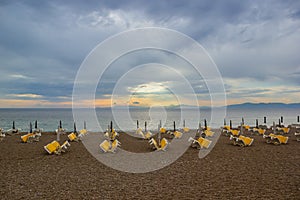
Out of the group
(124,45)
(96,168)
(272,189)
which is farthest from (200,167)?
(124,45)

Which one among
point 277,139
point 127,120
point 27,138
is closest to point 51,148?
point 27,138

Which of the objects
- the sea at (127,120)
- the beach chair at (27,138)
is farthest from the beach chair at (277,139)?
the beach chair at (27,138)

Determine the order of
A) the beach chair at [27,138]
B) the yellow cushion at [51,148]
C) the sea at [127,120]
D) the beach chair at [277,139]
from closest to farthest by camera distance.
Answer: the yellow cushion at [51,148] < the beach chair at [277,139] < the beach chair at [27,138] < the sea at [127,120]

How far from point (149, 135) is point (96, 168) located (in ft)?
35.9

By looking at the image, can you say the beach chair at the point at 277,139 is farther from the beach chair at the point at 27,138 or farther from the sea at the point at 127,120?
the beach chair at the point at 27,138

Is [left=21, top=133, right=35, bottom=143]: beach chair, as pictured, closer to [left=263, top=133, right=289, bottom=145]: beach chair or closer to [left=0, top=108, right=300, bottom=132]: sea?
[left=0, top=108, right=300, bottom=132]: sea

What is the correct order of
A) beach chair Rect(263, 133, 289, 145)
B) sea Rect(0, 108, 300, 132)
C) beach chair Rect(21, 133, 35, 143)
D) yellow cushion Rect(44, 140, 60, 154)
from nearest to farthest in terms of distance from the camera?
1. yellow cushion Rect(44, 140, 60, 154)
2. beach chair Rect(263, 133, 289, 145)
3. beach chair Rect(21, 133, 35, 143)
4. sea Rect(0, 108, 300, 132)

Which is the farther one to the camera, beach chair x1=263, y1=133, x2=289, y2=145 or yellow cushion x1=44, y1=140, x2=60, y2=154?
beach chair x1=263, y1=133, x2=289, y2=145

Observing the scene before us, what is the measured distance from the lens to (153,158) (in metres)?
12.0

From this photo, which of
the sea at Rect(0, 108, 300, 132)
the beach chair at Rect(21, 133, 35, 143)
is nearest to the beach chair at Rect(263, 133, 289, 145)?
the sea at Rect(0, 108, 300, 132)

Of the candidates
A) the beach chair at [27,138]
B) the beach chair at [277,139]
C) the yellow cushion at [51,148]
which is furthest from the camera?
the beach chair at [27,138]

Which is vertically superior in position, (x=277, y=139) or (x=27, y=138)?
(x=277, y=139)

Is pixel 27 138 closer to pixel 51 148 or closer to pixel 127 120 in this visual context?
Answer: pixel 51 148

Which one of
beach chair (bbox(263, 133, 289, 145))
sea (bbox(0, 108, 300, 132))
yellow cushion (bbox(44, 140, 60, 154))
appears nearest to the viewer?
yellow cushion (bbox(44, 140, 60, 154))
